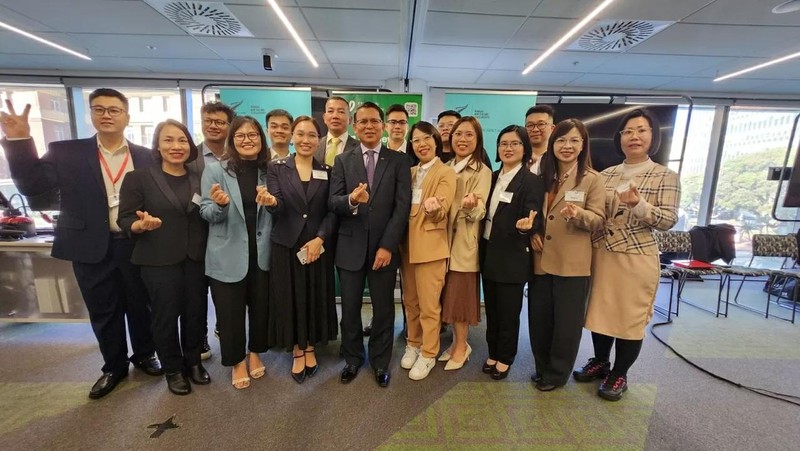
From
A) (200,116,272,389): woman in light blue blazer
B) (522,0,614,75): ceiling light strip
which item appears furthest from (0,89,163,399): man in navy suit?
(522,0,614,75): ceiling light strip

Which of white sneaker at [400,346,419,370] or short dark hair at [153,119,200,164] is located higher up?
short dark hair at [153,119,200,164]

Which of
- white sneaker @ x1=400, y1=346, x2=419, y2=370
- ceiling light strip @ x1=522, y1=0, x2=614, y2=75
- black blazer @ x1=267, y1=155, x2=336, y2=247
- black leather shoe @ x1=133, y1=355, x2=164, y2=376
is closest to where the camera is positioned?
black blazer @ x1=267, y1=155, x2=336, y2=247

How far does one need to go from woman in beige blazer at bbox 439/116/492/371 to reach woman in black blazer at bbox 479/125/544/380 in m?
0.07

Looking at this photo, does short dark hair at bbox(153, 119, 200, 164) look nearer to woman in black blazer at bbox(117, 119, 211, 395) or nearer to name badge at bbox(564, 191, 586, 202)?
woman in black blazer at bbox(117, 119, 211, 395)

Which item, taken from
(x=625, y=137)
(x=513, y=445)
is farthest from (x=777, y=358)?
(x=513, y=445)

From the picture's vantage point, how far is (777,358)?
279 centimetres

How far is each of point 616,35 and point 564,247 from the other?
337cm

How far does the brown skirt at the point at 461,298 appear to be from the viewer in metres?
2.22

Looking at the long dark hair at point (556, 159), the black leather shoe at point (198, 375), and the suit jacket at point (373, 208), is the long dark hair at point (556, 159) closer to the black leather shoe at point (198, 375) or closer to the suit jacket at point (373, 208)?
the suit jacket at point (373, 208)

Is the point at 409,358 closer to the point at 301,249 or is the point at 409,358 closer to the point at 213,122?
the point at 301,249

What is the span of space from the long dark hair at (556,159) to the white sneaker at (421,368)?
1439 millimetres

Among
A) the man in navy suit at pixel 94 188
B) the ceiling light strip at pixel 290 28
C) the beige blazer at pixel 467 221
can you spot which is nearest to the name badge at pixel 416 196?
the beige blazer at pixel 467 221

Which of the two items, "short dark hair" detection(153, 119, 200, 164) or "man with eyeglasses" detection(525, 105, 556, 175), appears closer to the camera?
"short dark hair" detection(153, 119, 200, 164)

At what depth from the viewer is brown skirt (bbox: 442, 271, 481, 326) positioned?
7.29 feet
